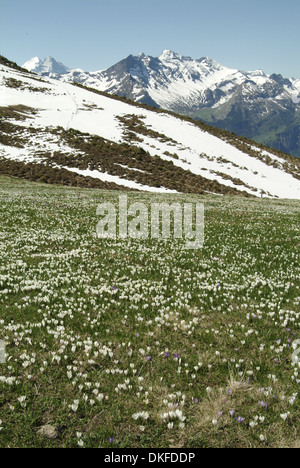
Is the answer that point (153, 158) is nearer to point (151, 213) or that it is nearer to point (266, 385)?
point (151, 213)

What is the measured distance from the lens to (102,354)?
6.14 m

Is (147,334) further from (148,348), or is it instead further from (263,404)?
(263,404)

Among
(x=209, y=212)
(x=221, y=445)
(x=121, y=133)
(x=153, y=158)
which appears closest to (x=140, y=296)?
(x=221, y=445)

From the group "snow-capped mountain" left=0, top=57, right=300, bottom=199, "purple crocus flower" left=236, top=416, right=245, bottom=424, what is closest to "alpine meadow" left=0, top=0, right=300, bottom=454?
"purple crocus flower" left=236, top=416, right=245, bottom=424

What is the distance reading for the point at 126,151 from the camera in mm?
77562

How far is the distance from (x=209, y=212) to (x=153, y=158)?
53.8m

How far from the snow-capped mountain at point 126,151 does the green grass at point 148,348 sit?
153 ft

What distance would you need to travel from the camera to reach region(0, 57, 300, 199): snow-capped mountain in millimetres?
62750

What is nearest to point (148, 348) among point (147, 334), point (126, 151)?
point (147, 334)

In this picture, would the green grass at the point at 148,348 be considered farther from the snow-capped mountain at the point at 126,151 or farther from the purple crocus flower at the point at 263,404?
the snow-capped mountain at the point at 126,151

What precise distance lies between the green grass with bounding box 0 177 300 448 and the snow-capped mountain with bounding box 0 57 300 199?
46618mm

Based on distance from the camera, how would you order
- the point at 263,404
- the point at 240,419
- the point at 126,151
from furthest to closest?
the point at 126,151
the point at 263,404
the point at 240,419

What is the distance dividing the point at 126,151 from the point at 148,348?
7596 cm

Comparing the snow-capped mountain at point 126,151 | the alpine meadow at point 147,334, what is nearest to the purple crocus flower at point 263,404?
the alpine meadow at point 147,334
